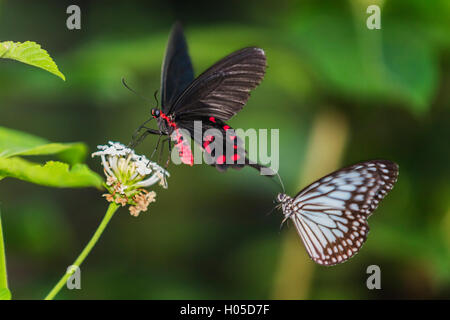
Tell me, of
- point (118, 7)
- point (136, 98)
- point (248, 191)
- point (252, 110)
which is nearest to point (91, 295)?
point (248, 191)

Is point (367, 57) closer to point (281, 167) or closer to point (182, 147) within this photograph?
point (281, 167)

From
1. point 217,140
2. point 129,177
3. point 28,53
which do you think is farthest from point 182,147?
point 28,53

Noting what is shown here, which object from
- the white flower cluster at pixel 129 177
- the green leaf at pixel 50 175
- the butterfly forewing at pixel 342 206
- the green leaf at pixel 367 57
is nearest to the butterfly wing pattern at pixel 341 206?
the butterfly forewing at pixel 342 206

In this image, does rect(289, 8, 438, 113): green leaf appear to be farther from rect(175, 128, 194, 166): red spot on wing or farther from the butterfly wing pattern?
rect(175, 128, 194, 166): red spot on wing

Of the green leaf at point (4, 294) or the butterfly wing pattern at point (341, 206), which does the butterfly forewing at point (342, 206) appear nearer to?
the butterfly wing pattern at point (341, 206)

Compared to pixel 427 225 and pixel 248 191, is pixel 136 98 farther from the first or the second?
pixel 427 225

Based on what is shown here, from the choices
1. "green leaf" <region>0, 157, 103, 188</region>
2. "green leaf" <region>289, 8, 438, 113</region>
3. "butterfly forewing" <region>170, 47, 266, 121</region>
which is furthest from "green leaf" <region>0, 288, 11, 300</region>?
"green leaf" <region>289, 8, 438, 113</region>
